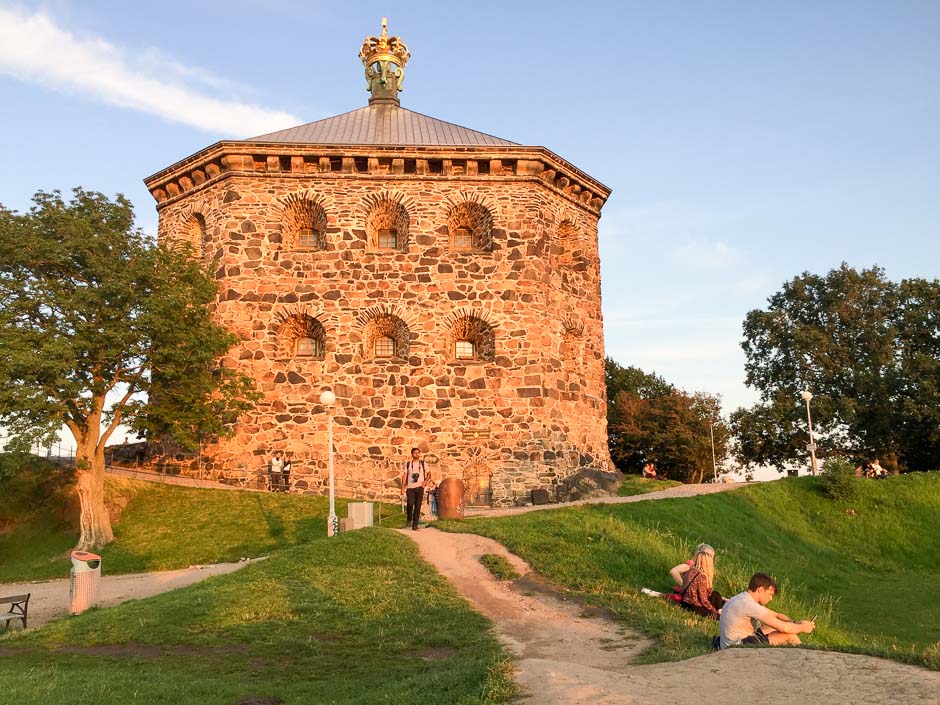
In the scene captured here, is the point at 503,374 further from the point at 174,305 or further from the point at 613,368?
the point at 613,368

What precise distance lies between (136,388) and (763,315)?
1171 inches

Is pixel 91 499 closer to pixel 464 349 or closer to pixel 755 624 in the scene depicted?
pixel 464 349

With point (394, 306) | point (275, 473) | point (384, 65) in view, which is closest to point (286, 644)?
point (275, 473)

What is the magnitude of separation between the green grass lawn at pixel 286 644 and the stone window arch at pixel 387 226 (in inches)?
519

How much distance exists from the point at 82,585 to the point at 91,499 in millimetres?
6594

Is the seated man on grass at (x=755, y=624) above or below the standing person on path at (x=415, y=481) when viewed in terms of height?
below

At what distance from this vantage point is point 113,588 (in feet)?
46.7

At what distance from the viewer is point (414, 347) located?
76.7 ft

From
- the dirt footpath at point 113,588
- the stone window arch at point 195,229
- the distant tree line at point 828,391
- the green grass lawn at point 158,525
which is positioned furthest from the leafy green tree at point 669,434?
the dirt footpath at point 113,588

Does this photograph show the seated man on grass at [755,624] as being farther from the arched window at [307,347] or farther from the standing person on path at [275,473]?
the arched window at [307,347]

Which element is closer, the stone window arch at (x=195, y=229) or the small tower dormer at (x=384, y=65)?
the stone window arch at (x=195, y=229)

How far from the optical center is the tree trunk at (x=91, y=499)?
58.7ft

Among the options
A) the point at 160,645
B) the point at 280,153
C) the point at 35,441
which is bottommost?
the point at 160,645

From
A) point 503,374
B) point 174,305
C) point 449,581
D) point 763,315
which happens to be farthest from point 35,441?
point 763,315
